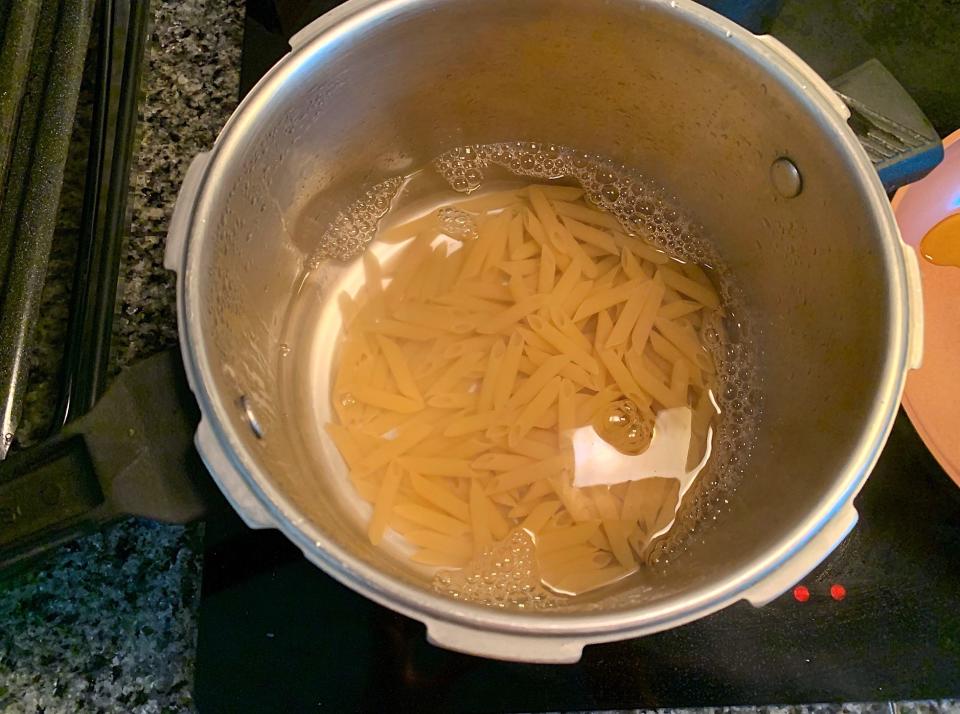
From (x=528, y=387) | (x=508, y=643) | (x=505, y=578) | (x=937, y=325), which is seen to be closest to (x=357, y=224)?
(x=528, y=387)

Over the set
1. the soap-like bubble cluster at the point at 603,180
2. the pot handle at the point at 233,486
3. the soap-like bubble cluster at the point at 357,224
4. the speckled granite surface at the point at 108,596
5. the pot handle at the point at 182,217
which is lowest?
the speckled granite surface at the point at 108,596

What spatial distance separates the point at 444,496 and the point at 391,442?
7 cm

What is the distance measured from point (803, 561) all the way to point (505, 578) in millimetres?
264

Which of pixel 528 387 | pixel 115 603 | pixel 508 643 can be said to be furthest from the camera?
pixel 528 387

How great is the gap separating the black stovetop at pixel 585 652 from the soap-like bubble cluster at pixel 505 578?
0.05 meters

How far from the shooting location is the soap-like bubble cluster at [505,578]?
0.63 meters

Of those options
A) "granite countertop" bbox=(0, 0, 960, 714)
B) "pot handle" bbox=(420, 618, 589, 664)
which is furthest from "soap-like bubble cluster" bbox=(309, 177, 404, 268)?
"pot handle" bbox=(420, 618, 589, 664)

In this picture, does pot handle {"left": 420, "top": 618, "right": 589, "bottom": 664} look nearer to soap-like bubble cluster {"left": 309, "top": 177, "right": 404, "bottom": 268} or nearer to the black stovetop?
the black stovetop

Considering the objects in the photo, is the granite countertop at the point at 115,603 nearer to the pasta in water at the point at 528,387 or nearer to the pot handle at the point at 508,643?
the pasta in water at the point at 528,387

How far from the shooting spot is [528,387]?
2.37 ft

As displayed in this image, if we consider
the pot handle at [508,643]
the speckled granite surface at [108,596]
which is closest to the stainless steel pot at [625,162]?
the pot handle at [508,643]

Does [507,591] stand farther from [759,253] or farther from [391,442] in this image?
[759,253]

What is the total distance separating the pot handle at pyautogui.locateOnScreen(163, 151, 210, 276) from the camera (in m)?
0.49

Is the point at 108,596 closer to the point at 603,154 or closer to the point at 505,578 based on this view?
the point at 505,578
